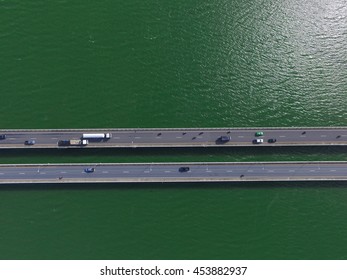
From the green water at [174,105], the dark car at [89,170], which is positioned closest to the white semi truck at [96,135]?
the green water at [174,105]

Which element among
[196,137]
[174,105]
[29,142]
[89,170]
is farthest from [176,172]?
[29,142]

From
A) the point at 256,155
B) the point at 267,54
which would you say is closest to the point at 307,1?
the point at 267,54

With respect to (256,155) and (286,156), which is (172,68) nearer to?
(256,155)

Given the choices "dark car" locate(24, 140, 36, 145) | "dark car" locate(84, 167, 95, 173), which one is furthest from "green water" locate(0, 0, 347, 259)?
"dark car" locate(84, 167, 95, 173)

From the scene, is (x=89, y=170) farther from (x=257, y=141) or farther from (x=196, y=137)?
(x=257, y=141)

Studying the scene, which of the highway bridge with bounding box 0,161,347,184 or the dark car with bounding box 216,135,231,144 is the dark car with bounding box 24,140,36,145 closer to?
the highway bridge with bounding box 0,161,347,184

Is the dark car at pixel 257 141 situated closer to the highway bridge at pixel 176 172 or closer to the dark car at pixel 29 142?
the highway bridge at pixel 176 172

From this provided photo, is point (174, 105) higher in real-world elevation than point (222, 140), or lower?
higher
